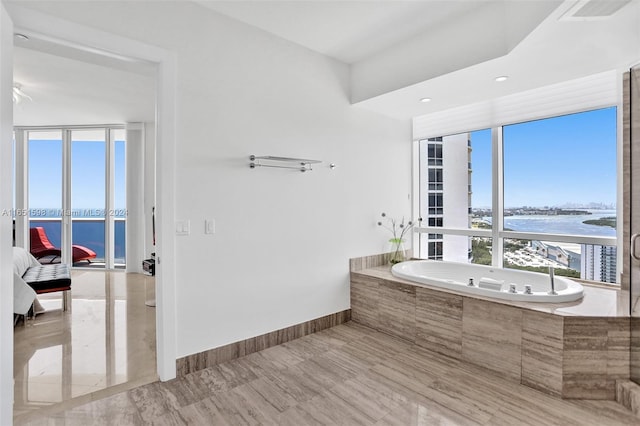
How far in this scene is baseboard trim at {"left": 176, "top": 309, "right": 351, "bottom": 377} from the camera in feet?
8.15

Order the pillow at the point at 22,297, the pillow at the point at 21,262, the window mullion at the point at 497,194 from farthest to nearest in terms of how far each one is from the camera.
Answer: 1. the pillow at the point at 21,262
2. the window mullion at the point at 497,194
3. the pillow at the point at 22,297

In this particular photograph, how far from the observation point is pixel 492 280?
125 inches

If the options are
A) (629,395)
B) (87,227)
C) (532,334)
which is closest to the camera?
(629,395)

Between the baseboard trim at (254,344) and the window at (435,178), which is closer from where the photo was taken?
the baseboard trim at (254,344)

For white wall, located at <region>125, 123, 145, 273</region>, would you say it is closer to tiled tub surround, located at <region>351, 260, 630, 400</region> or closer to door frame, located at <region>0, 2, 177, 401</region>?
door frame, located at <region>0, 2, 177, 401</region>

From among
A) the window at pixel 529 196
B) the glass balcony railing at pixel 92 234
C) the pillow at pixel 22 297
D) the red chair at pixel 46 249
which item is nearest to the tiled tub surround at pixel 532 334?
the window at pixel 529 196

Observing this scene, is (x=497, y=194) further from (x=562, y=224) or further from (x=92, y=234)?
(x=92, y=234)

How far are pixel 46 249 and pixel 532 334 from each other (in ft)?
23.2

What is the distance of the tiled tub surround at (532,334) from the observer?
2.14 m

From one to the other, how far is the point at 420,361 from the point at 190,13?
314 cm

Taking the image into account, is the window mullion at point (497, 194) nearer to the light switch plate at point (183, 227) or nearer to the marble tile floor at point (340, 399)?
the marble tile floor at point (340, 399)

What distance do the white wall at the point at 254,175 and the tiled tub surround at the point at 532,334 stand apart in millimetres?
906

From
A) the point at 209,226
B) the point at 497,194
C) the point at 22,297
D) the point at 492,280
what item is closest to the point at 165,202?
the point at 209,226

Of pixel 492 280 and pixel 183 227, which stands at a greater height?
pixel 183 227
